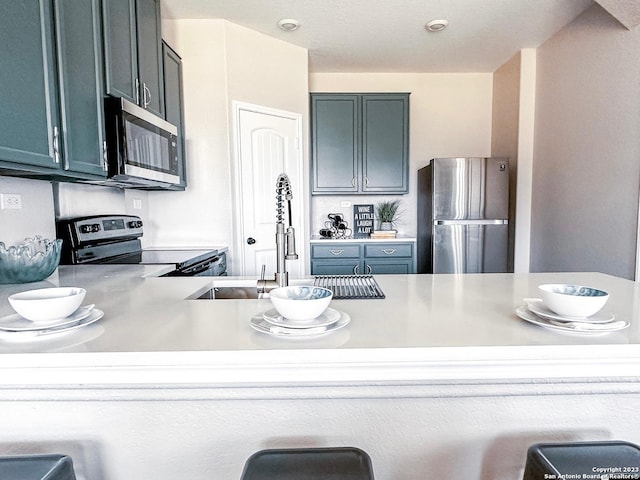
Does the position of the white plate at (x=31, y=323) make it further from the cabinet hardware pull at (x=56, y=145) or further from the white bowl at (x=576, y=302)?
the white bowl at (x=576, y=302)

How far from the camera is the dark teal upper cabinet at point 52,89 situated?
4.28 ft

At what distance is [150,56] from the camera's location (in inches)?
92.6

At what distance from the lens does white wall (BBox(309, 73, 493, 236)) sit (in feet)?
13.8

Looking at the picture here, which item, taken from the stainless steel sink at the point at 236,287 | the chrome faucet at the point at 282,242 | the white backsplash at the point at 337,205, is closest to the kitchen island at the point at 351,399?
the chrome faucet at the point at 282,242

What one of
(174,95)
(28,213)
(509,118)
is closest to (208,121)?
(174,95)

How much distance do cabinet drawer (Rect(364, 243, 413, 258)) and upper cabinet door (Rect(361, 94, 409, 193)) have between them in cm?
61

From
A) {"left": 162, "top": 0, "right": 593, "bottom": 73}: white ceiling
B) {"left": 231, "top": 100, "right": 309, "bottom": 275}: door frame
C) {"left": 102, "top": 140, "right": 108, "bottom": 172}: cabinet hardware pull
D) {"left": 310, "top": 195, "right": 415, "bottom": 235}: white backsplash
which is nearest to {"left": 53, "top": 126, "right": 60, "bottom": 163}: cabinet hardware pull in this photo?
{"left": 102, "top": 140, "right": 108, "bottom": 172}: cabinet hardware pull

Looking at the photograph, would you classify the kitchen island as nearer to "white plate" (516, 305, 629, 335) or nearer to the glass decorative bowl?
"white plate" (516, 305, 629, 335)

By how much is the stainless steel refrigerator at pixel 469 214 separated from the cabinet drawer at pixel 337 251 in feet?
2.40

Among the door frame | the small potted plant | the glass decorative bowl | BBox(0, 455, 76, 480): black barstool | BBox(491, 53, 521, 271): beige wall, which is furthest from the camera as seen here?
the small potted plant

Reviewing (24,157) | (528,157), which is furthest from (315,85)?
(24,157)

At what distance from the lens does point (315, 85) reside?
419cm

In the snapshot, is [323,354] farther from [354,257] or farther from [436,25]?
[436,25]

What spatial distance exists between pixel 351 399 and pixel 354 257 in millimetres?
2787
